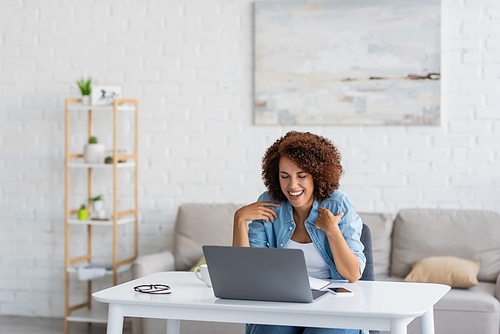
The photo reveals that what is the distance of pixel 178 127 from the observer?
3680mm

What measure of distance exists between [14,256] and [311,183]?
2666mm

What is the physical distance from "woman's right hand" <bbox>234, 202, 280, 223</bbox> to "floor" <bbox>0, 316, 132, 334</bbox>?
1929mm

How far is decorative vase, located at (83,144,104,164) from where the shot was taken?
3.51 metres

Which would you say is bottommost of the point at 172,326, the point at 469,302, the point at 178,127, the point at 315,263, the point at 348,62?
the point at 469,302

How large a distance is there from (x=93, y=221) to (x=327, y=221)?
2.06 m

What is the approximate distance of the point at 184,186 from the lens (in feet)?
12.1

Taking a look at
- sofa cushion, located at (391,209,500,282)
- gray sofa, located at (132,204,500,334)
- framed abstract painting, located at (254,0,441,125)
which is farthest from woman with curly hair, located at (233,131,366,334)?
framed abstract painting, located at (254,0,441,125)

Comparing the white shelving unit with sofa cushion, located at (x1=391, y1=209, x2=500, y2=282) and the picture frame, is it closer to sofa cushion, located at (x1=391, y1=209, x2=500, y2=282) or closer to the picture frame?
the picture frame

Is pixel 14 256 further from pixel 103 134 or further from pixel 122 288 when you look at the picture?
pixel 122 288

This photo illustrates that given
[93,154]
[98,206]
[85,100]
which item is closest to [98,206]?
[98,206]

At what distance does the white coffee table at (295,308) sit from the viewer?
1.41 m

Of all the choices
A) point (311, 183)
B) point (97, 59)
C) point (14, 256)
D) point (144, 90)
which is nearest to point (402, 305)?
point (311, 183)

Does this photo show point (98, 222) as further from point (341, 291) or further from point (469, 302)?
point (341, 291)

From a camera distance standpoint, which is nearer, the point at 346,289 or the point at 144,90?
the point at 346,289
